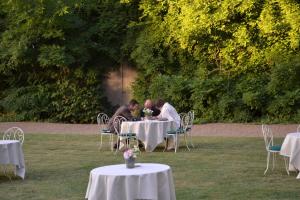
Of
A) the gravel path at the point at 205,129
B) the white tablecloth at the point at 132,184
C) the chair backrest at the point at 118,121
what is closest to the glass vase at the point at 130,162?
A: the white tablecloth at the point at 132,184

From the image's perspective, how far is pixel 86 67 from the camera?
23.9m

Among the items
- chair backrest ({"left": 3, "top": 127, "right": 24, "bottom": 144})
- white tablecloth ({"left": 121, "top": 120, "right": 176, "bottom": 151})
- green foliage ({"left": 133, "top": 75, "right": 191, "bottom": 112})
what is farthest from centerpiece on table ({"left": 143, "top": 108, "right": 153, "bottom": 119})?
green foliage ({"left": 133, "top": 75, "right": 191, "bottom": 112})

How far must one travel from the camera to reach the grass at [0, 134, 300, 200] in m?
8.47

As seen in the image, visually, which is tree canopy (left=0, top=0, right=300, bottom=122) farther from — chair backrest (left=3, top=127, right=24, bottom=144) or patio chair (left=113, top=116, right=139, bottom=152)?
chair backrest (left=3, top=127, right=24, bottom=144)

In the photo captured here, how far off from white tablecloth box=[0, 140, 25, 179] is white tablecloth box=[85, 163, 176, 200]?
3.39 metres

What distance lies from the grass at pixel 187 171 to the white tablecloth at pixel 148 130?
31 cm

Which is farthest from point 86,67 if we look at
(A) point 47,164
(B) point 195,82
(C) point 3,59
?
(A) point 47,164

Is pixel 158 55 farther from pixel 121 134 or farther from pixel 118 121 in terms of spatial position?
pixel 121 134

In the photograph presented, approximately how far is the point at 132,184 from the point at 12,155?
391cm

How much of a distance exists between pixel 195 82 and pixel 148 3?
12.0ft

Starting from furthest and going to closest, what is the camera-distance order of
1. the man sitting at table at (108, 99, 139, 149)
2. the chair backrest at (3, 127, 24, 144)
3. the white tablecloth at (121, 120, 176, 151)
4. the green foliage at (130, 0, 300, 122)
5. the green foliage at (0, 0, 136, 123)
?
the green foliage at (0, 0, 136, 123) < the green foliage at (130, 0, 300, 122) < the man sitting at table at (108, 99, 139, 149) < the white tablecloth at (121, 120, 176, 151) < the chair backrest at (3, 127, 24, 144)

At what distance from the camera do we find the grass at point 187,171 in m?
8.47

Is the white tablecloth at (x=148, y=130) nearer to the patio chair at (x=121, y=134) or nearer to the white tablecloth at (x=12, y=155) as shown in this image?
the patio chair at (x=121, y=134)

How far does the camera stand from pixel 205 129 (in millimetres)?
18578
